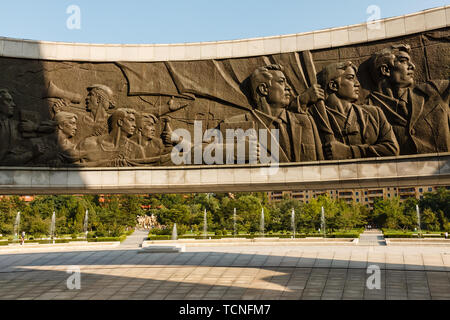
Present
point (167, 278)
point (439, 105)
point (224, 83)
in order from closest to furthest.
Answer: point (439, 105), point (167, 278), point (224, 83)

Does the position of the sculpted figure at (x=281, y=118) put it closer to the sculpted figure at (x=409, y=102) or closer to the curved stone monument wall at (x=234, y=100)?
the curved stone monument wall at (x=234, y=100)

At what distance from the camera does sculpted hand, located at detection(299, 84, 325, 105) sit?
36.4 ft

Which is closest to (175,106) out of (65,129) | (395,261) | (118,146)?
(118,146)

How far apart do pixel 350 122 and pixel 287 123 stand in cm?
173

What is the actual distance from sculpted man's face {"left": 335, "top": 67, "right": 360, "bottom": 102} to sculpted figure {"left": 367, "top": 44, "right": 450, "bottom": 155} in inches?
17.3

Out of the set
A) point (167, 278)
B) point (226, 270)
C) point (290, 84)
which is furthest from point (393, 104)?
point (167, 278)

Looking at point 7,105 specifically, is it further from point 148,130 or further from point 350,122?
point 350,122

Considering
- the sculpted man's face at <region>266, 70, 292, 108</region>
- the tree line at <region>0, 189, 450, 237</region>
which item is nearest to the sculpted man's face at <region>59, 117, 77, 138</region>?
the sculpted man's face at <region>266, 70, 292, 108</region>

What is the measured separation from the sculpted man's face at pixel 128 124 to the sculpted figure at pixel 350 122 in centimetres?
536

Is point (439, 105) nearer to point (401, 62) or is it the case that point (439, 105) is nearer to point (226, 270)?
point (401, 62)

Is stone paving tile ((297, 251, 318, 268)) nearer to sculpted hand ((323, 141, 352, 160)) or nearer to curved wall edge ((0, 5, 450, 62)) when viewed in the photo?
sculpted hand ((323, 141, 352, 160))

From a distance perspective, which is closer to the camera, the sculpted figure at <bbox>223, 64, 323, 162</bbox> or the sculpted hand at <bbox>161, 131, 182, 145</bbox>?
the sculpted figure at <bbox>223, 64, 323, 162</bbox>

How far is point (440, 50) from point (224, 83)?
19.7 ft

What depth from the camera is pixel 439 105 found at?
10.2 metres
